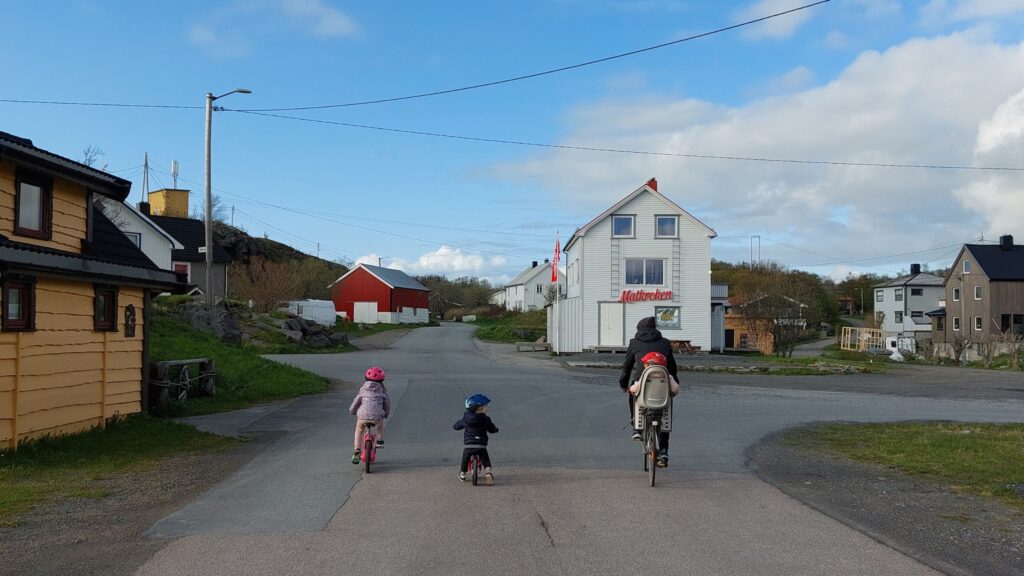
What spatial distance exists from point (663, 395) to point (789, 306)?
43030mm

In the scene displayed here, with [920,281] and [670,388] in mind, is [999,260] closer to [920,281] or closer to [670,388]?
[920,281]

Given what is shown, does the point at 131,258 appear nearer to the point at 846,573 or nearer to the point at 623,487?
the point at 623,487

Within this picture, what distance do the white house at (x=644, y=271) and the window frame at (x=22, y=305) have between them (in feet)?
108

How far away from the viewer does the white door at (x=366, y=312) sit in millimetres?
79812

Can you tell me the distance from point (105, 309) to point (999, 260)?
221 feet

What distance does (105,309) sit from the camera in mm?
13344

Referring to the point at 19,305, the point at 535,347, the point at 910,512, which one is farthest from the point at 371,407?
the point at 535,347

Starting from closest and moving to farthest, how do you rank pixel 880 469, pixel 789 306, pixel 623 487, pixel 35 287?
pixel 623 487
pixel 880 469
pixel 35 287
pixel 789 306

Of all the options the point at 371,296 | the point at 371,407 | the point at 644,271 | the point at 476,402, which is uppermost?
the point at 644,271

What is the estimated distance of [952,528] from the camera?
7176mm

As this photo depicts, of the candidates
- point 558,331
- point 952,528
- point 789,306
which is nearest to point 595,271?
point 558,331

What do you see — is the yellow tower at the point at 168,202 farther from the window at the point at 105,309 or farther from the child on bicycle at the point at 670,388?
the child on bicycle at the point at 670,388

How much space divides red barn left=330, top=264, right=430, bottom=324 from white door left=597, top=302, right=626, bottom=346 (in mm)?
39666

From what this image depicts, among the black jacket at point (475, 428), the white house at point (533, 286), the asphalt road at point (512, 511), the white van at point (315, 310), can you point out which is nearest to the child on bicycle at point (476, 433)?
the black jacket at point (475, 428)
